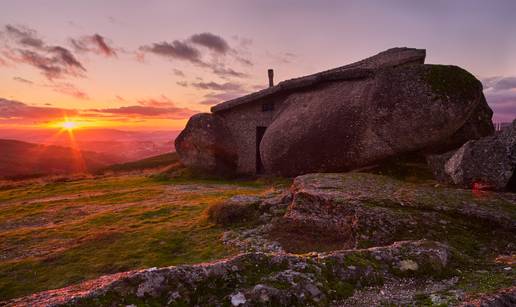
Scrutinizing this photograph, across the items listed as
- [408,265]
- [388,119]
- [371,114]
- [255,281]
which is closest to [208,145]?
[371,114]

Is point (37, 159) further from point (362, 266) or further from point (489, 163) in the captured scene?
point (362, 266)

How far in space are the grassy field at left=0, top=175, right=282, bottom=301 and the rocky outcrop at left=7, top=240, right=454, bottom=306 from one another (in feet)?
15.4

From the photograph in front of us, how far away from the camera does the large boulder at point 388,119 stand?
50.0 ft

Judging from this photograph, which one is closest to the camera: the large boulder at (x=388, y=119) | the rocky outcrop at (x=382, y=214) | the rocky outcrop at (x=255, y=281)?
the rocky outcrop at (x=255, y=281)

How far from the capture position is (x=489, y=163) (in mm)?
9875

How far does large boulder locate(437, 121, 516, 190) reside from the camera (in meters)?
9.62

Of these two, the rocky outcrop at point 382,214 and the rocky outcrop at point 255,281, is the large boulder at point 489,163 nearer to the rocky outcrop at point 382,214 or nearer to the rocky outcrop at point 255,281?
the rocky outcrop at point 382,214

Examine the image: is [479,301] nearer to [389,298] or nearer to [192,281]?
[389,298]

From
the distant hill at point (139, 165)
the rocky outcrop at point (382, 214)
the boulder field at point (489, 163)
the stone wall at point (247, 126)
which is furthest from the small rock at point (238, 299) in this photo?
the distant hill at point (139, 165)

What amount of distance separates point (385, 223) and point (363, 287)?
3860 millimetres

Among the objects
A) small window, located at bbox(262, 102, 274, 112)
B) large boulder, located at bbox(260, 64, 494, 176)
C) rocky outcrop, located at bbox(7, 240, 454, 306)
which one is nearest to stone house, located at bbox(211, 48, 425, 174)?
small window, located at bbox(262, 102, 274, 112)

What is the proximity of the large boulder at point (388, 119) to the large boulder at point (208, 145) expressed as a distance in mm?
7028

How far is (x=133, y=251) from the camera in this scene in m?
9.75

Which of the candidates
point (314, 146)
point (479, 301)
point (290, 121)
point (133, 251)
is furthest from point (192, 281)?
point (290, 121)
